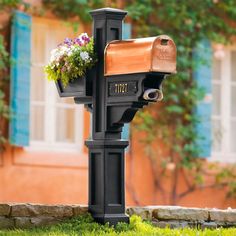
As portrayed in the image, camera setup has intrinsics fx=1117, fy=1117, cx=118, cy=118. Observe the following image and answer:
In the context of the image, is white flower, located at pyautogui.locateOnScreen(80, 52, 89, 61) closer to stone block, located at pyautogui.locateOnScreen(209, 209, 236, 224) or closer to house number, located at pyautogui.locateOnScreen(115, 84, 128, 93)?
house number, located at pyautogui.locateOnScreen(115, 84, 128, 93)

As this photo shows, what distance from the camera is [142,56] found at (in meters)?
8.02

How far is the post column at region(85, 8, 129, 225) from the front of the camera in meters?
8.21

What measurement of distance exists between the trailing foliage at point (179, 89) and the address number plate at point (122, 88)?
5.17 meters

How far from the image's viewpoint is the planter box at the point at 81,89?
27.6 feet

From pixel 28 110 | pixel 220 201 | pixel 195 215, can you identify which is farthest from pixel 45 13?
pixel 195 215

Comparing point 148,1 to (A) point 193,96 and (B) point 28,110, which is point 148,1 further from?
(B) point 28,110

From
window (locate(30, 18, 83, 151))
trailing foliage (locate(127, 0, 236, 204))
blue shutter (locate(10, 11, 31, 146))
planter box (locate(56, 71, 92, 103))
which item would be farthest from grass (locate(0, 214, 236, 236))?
trailing foliage (locate(127, 0, 236, 204))

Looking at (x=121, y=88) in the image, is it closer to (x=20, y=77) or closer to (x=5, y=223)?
(x=5, y=223)

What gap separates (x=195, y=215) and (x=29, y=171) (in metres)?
4.13

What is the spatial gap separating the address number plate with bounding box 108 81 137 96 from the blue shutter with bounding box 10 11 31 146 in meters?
4.21

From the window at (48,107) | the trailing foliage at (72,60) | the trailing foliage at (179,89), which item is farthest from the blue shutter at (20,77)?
the trailing foliage at (72,60)

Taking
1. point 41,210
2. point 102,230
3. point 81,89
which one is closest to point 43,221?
point 41,210

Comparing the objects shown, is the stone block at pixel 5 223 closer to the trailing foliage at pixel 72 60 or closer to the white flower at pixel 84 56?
the trailing foliage at pixel 72 60

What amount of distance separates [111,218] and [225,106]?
664cm
